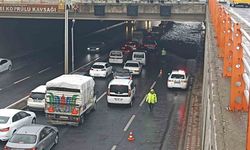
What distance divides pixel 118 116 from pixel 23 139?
8983 mm

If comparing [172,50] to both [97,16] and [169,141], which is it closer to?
[97,16]

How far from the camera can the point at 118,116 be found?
2731 cm

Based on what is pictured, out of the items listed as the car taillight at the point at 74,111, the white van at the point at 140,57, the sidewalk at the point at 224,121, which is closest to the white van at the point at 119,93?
the car taillight at the point at 74,111

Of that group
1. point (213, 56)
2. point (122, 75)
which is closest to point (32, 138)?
point (213, 56)

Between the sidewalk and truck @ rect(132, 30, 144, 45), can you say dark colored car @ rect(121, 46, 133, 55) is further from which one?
the sidewalk

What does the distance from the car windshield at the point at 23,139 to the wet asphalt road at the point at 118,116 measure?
7.10 ft

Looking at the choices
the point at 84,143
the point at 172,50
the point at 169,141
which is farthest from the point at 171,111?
the point at 172,50

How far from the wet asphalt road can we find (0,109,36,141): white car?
0.56 meters

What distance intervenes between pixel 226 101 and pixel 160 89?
92.5 ft

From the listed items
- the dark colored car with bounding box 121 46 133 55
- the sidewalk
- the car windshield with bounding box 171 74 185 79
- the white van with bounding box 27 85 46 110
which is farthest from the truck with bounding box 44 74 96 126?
the dark colored car with bounding box 121 46 133 55

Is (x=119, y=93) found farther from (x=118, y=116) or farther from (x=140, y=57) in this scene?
(x=140, y=57)

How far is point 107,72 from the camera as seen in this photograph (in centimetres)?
4078

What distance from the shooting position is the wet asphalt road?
2195 cm

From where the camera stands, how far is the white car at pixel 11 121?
21562mm
